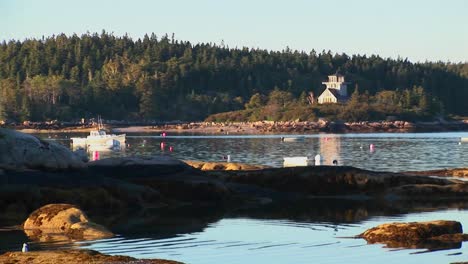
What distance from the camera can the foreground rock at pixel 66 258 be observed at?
2555 cm

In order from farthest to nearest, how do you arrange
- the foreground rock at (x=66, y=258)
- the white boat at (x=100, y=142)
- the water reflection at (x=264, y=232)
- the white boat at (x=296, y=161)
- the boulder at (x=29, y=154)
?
the white boat at (x=100, y=142) → the white boat at (x=296, y=161) → the boulder at (x=29, y=154) → the water reflection at (x=264, y=232) → the foreground rock at (x=66, y=258)

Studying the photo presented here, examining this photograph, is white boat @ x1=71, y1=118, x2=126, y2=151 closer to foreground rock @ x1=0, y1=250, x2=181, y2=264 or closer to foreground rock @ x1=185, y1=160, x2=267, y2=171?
foreground rock @ x1=185, y1=160, x2=267, y2=171

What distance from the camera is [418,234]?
A: 30984mm

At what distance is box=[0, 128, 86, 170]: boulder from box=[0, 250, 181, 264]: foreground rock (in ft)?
50.1

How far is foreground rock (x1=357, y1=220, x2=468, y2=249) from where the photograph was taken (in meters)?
30.3

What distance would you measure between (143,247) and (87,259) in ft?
16.1

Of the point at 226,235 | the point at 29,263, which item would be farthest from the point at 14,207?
the point at 29,263

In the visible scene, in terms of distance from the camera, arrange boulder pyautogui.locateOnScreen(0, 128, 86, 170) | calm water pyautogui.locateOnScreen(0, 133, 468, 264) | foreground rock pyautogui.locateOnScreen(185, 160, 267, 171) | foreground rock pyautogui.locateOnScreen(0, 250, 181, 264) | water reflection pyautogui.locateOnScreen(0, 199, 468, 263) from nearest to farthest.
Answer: foreground rock pyautogui.locateOnScreen(0, 250, 181, 264)
calm water pyautogui.locateOnScreen(0, 133, 468, 264)
water reflection pyautogui.locateOnScreen(0, 199, 468, 263)
boulder pyautogui.locateOnScreen(0, 128, 86, 170)
foreground rock pyautogui.locateOnScreen(185, 160, 267, 171)

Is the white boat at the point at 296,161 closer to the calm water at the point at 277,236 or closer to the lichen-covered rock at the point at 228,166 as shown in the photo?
the lichen-covered rock at the point at 228,166

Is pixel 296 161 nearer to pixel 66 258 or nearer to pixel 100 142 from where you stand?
pixel 66 258

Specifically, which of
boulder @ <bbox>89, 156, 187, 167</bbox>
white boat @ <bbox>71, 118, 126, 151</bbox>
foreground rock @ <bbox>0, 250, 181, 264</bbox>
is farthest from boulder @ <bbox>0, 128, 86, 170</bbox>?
white boat @ <bbox>71, 118, 126, 151</bbox>

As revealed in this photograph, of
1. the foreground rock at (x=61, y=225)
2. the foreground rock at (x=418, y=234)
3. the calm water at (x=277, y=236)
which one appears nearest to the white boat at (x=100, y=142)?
the calm water at (x=277, y=236)

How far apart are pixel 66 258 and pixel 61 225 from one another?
799 centimetres

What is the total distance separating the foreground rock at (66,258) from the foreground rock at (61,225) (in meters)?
5.18
